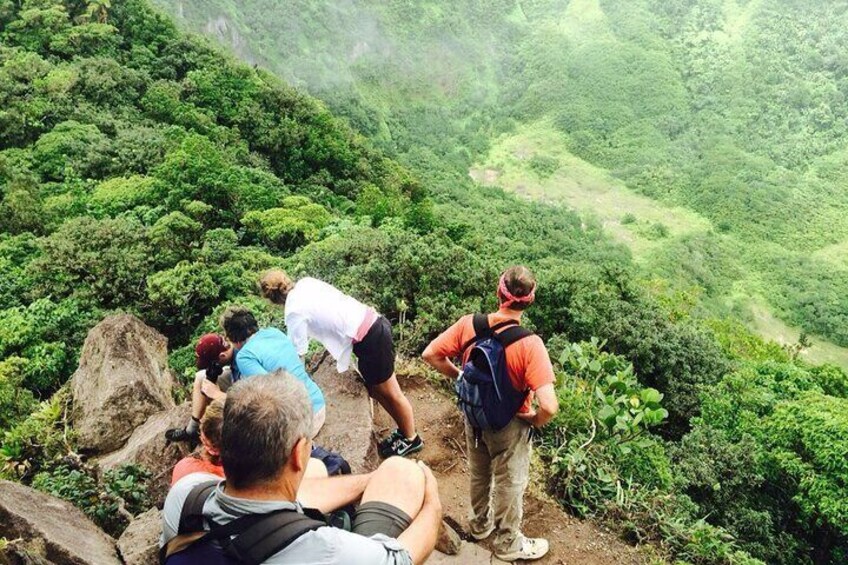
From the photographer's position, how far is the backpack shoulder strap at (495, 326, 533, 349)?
407 cm

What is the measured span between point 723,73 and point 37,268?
14424 cm

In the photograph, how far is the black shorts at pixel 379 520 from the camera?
2.63m

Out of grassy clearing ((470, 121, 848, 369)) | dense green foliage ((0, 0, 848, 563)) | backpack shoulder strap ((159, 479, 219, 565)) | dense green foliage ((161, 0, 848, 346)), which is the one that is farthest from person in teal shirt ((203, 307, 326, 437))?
dense green foliage ((161, 0, 848, 346))

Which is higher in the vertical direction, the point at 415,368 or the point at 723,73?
the point at 723,73

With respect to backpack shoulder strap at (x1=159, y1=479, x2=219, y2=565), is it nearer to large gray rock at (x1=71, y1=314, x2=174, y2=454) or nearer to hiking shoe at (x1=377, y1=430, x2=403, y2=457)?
hiking shoe at (x1=377, y1=430, x2=403, y2=457)

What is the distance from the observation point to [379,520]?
2684 millimetres

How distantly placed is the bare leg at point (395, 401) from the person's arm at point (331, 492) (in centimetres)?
222

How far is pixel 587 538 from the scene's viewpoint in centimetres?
545

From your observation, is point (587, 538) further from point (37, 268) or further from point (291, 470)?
point (37, 268)

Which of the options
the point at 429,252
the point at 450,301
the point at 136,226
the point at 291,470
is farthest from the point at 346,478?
the point at 136,226

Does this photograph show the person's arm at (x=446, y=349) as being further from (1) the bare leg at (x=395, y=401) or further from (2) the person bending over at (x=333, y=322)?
(1) the bare leg at (x=395, y=401)

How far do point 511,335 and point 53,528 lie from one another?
11.9ft

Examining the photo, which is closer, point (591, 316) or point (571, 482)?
point (571, 482)

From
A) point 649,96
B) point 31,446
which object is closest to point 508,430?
point 31,446
